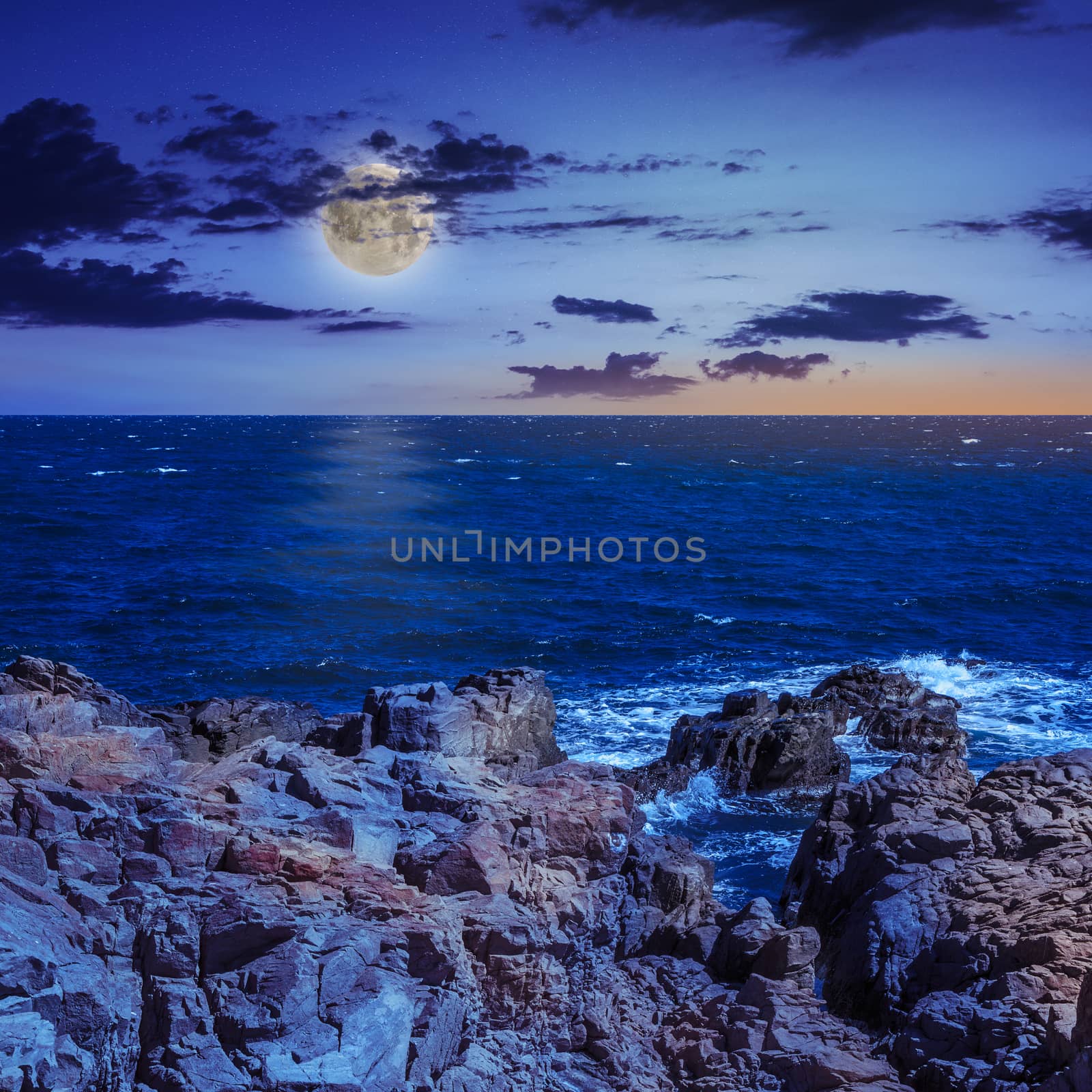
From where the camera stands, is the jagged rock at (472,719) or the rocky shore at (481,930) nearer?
the rocky shore at (481,930)

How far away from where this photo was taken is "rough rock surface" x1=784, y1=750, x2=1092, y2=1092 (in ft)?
36.6

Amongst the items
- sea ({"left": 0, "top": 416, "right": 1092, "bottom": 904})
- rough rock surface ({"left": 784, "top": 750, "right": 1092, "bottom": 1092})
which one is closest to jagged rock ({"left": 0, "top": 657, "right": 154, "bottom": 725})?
sea ({"left": 0, "top": 416, "right": 1092, "bottom": 904})

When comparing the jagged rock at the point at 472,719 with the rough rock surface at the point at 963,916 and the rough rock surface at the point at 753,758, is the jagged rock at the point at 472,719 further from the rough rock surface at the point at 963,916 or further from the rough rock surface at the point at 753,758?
the rough rock surface at the point at 963,916

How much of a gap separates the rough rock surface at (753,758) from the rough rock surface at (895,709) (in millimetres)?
3220

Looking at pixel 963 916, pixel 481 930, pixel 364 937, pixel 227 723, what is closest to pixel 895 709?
pixel 963 916

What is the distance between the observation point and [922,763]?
71.2ft

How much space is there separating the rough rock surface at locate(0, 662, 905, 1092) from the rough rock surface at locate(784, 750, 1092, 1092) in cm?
100

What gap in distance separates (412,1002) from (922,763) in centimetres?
1533

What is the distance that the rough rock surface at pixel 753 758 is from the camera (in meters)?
27.0

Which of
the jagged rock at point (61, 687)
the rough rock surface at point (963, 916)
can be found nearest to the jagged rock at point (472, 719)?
the jagged rock at point (61, 687)

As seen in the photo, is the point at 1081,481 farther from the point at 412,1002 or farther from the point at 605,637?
the point at 412,1002

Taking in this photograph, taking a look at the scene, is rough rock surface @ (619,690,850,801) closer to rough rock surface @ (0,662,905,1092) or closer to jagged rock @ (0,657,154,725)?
rough rock surface @ (0,662,905,1092)

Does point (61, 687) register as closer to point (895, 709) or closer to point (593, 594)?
point (895, 709)

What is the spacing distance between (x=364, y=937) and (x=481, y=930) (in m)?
1.69
